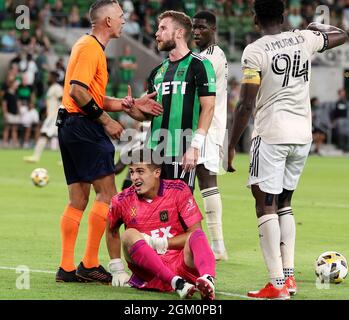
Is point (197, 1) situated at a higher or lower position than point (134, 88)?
higher

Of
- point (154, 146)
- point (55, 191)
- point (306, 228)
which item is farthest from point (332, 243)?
point (55, 191)

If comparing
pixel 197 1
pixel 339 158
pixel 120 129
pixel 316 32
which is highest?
pixel 197 1

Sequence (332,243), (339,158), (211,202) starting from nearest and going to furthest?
(211,202), (332,243), (339,158)

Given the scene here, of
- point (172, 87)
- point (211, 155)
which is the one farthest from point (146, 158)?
point (211, 155)

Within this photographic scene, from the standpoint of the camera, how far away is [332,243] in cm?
1165

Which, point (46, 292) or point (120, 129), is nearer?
point (46, 292)

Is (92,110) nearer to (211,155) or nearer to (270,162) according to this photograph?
(270,162)

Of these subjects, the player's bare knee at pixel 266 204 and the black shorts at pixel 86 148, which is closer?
the player's bare knee at pixel 266 204

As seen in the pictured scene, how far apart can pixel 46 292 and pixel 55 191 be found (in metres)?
9.71

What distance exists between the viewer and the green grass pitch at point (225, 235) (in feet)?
27.6

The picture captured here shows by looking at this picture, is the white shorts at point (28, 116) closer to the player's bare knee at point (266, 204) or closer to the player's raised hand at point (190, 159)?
the player's raised hand at point (190, 159)

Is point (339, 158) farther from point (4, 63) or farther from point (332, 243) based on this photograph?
point (332, 243)

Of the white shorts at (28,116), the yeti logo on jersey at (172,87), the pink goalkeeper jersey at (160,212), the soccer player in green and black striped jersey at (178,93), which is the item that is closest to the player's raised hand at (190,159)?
the pink goalkeeper jersey at (160,212)

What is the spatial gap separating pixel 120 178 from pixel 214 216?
32.5 ft
